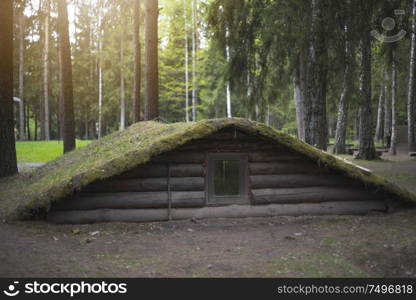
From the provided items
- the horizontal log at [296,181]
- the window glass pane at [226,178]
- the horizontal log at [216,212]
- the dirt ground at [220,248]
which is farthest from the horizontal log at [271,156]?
the window glass pane at [226,178]

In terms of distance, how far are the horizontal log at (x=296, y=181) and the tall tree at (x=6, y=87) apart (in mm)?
7440

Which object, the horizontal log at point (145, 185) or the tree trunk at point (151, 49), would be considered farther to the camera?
the tree trunk at point (151, 49)

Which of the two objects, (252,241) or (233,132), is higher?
(233,132)

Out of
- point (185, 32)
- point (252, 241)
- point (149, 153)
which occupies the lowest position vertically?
point (252, 241)

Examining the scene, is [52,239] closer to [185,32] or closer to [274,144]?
[274,144]

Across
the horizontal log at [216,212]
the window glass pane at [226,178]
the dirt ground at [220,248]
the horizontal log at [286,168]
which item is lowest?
the dirt ground at [220,248]

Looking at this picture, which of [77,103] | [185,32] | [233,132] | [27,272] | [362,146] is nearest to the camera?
[27,272]

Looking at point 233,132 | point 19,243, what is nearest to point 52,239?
point 19,243

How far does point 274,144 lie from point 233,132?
88 centimetres

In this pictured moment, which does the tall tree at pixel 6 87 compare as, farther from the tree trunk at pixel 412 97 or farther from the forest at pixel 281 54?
the tree trunk at pixel 412 97

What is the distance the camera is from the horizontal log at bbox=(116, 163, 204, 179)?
24.4 feet

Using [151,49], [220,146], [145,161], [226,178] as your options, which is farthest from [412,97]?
[145,161]

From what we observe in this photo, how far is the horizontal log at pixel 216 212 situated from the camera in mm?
7121

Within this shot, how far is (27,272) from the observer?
15.3 ft
